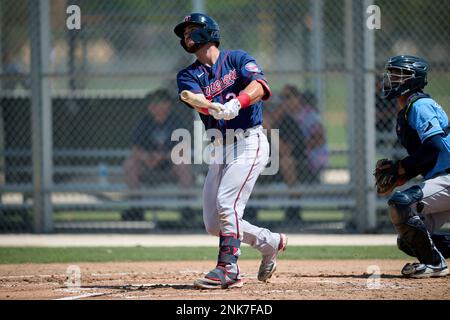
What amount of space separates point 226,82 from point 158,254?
284cm

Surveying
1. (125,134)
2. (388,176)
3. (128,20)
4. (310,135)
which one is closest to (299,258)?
(388,176)

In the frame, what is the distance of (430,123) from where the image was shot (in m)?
5.56

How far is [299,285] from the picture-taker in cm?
543

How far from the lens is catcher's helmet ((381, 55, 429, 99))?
19.1 feet

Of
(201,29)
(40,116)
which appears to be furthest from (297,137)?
(201,29)

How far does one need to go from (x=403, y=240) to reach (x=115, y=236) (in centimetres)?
455

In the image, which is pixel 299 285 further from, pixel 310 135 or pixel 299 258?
pixel 310 135

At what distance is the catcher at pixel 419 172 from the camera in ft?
18.3

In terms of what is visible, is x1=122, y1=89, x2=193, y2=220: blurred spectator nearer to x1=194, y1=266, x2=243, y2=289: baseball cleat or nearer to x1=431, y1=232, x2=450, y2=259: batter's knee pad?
x1=431, y1=232, x2=450, y2=259: batter's knee pad

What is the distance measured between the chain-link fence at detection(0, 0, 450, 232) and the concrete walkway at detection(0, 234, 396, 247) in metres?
0.36

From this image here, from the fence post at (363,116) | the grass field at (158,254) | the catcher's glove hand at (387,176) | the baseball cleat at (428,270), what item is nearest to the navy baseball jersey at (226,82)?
the catcher's glove hand at (387,176)

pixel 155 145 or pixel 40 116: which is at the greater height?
pixel 40 116

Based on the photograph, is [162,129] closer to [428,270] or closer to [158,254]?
[158,254]

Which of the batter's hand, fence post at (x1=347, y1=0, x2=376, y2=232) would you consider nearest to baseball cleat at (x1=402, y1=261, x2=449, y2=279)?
the batter's hand
